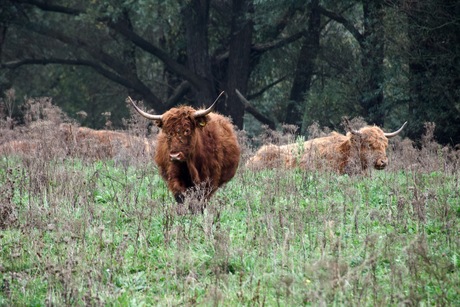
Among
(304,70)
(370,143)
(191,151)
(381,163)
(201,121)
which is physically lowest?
(381,163)

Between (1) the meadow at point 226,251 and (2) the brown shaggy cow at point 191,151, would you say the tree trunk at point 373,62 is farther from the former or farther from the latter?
(1) the meadow at point 226,251

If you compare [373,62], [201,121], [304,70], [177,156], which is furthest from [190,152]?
[304,70]

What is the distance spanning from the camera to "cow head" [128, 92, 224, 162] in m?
9.36

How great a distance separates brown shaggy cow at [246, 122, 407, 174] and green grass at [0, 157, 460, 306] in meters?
3.51

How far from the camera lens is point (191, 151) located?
9.52 m

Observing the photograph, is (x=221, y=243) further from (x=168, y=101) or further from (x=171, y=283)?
(x=168, y=101)

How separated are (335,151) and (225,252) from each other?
26.0ft

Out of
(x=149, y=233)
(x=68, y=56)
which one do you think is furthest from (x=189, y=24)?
(x=149, y=233)

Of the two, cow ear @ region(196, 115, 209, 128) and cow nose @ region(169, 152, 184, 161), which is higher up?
cow ear @ region(196, 115, 209, 128)

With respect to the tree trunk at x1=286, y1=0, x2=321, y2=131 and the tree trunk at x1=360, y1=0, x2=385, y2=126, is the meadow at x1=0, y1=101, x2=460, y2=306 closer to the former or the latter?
the tree trunk at x1=360, y1=0, x2=385, y2=126

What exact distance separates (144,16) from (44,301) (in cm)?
1919

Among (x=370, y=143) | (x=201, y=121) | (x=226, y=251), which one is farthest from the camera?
(x=370, y=143)

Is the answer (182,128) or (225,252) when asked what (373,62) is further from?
(225,252)

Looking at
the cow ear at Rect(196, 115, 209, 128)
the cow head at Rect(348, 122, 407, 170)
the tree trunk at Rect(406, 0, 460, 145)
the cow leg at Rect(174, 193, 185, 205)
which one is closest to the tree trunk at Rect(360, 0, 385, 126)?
the tree trunk at Rect(406, 0, 460, 145)
